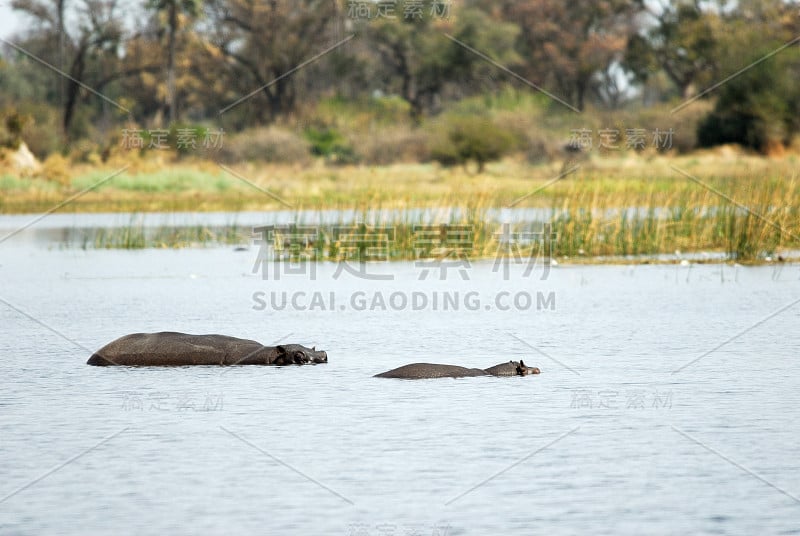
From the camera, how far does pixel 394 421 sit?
8.85 meters

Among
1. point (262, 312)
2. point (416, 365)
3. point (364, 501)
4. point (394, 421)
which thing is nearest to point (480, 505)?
point (364, 501)

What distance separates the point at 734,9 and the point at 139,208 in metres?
34.1

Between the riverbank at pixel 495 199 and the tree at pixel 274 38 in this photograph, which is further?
the tree at pixel 274 38

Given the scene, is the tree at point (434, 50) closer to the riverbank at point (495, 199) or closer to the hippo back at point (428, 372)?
the riverbank at point (495, 199)

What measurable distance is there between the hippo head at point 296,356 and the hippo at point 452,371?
2.87ft

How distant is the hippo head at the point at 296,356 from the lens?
11281 mm

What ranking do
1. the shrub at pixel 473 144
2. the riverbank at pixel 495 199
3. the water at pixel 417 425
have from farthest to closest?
the shrub at pixel 473 144, the riverbank at pixel 495 199, the water at pixel 417 425

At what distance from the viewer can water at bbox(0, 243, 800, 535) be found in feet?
22.0

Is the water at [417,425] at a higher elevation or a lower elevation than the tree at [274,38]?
lower

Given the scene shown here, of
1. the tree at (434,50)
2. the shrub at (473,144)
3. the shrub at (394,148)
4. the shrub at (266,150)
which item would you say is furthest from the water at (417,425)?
the tree at (434,50)

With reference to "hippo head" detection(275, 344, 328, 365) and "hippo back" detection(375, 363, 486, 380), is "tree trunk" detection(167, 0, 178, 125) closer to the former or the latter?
"hippo head" detection(275, 344, 328, 365)

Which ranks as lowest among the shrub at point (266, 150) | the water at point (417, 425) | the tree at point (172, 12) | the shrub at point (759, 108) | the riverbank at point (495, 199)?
the water at point (417, 425)

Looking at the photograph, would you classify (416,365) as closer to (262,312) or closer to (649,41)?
(262,312)

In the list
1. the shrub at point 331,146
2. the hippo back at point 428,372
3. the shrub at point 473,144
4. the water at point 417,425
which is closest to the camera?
the water at point 417,425
